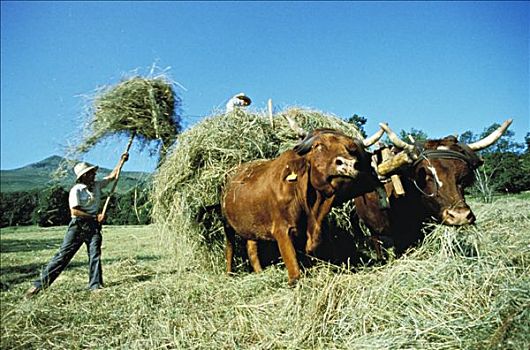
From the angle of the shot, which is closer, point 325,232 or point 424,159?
point 424,159

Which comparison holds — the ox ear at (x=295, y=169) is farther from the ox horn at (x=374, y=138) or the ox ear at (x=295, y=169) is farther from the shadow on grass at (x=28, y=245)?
the shadow on grass at (x=28, y=245)

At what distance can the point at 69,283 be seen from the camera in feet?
21.1

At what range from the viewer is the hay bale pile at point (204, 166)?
19.4 ft

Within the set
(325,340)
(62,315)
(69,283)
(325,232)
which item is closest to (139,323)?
(62,315)

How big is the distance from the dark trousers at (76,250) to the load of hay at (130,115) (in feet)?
4.07

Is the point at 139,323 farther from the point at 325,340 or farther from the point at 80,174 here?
the point at 80,174

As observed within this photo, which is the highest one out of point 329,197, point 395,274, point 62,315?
point 329,197

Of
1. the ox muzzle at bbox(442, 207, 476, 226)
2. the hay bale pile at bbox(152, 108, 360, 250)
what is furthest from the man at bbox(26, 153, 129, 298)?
the ox muzzle at bbox(442, 207, 476, 226)

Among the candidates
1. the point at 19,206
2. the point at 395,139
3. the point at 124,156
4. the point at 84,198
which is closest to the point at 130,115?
the point at 124,156

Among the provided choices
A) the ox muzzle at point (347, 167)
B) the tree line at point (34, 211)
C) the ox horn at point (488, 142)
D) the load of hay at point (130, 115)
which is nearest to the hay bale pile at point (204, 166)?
the load of hay at point (130, 115)

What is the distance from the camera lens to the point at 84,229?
246 inches

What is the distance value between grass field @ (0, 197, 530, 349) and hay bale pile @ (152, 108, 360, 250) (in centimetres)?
92

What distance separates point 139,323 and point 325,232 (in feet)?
7.36

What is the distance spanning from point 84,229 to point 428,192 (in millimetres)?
4982
